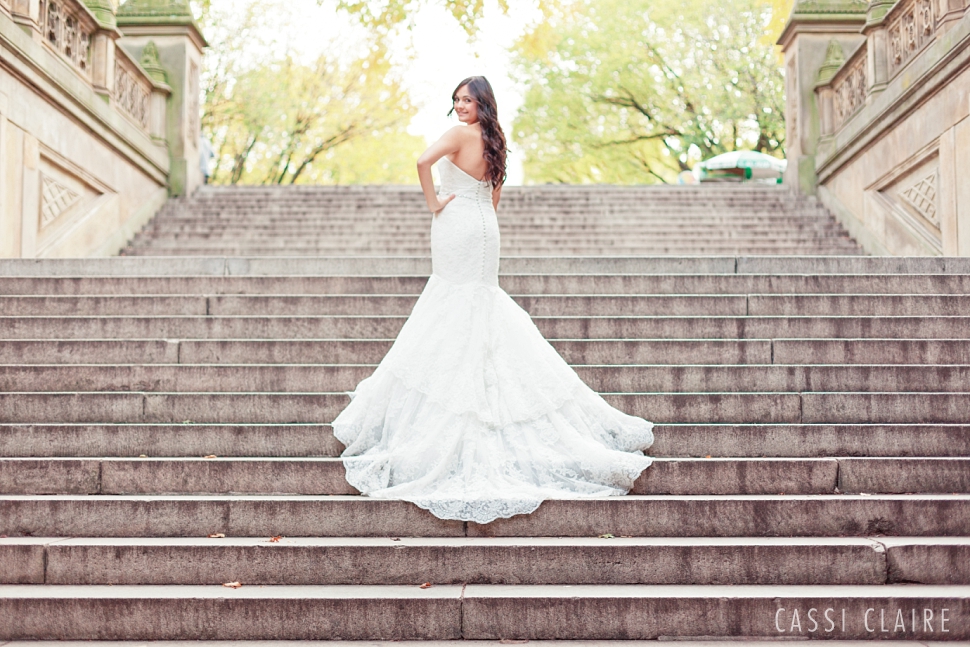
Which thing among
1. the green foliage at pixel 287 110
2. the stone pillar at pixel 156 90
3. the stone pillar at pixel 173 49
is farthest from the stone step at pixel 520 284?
the green foliage at pixel 287 110

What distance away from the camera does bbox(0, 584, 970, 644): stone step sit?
3.85 m

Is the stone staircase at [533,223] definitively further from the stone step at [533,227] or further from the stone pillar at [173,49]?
the stone pillar at [173,49]

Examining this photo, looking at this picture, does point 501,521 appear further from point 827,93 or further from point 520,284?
point 827,93

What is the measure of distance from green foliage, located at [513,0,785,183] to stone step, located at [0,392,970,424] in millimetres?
21533

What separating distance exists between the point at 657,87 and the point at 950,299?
76.9ft

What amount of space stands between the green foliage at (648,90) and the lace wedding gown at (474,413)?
2170cm

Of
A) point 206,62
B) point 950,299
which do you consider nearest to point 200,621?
point 950,299

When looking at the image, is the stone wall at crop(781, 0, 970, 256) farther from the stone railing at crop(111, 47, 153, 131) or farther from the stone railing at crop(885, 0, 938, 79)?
the stone railing at crop(111, 47, 153, 131)

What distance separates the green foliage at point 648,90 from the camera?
26.5 m

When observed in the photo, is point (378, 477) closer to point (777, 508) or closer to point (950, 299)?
point (777, 508)

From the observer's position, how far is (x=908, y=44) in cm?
1061

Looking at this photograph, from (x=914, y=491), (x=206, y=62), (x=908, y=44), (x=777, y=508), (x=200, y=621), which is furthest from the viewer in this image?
(x=206, y=62)

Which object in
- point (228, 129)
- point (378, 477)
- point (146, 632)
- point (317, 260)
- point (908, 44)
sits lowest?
point (146, 632)

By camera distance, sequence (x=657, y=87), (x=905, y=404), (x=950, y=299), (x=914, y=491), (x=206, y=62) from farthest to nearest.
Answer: (x=657, y=87)
(x=206, y=62)
(x=950, y=299)
(x=905, y=404)
(x=914, y=491)
